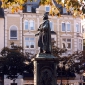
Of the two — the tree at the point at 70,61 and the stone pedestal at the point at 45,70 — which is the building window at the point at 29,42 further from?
the stone pedestal at the point at 45,70

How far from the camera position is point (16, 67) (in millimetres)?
40500

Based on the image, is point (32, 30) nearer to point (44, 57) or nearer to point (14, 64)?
point (14, 64)

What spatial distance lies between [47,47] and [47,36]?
2.07 feet

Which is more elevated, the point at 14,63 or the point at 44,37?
the point at 44,37

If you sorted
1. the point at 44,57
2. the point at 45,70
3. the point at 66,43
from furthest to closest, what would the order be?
the point at 66,43, the point at 45,70, the point at 44,57

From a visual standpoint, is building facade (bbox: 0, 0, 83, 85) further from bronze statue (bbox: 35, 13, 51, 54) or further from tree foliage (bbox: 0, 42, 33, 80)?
bronze statue (bbox: 35, 13, 51, 54)

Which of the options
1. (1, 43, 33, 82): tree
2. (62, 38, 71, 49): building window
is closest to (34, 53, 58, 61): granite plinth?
(1, 43, 33, 82): tree

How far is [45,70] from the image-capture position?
64.4 feet

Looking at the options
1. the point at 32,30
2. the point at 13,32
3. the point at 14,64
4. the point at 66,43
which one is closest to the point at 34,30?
the point at 32,30

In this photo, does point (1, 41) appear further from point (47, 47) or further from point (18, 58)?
point (47, 47)

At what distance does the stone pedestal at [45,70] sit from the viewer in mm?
19516

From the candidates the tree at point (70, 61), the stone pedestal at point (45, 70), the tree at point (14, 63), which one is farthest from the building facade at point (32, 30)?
the stone pedestal at point (45, 70)

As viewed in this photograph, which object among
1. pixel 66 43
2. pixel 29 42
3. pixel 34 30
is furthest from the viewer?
pixel 66 43

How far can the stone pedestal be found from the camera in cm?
1952
